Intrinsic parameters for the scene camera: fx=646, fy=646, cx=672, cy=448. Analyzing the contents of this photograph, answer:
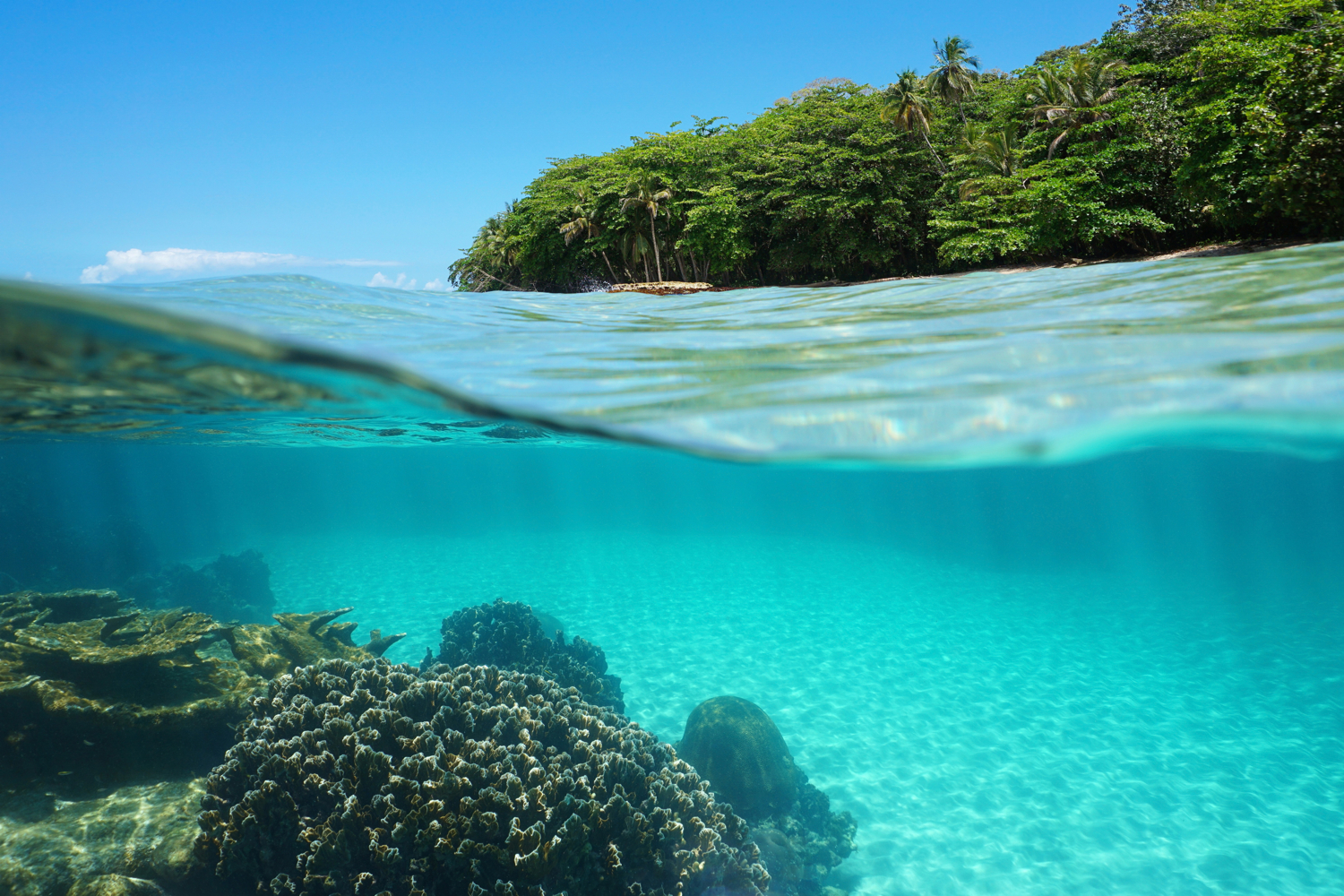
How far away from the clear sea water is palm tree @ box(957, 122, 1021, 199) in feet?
56.3

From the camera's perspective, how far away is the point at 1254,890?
8.30 meters

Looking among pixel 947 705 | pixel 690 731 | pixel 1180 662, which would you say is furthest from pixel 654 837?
pixel 1180 662

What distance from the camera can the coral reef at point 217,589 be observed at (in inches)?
693

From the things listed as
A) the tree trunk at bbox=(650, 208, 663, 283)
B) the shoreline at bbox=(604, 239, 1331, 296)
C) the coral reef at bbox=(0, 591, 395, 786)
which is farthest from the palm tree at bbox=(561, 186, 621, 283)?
the coral reef at bbox=(0, 591, 395, 786)

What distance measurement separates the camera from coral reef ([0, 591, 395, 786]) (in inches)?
295

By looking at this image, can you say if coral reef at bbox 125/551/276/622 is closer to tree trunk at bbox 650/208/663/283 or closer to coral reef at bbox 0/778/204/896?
coral reef at bbox 0/778/204/896

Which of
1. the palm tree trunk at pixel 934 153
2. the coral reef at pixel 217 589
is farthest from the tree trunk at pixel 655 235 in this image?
the coral reef at pixel 217 589

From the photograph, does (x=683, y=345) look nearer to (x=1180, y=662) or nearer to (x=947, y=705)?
(x=947, y=705)

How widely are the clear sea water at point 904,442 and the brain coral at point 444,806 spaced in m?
3.30

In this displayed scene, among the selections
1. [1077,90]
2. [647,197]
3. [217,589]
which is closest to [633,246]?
[647,197]

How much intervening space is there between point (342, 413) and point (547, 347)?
3.92 metres

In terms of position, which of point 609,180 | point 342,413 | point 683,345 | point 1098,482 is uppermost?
point 609,180

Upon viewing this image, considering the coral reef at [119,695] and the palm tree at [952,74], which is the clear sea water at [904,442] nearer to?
the coral reef at [119,695]

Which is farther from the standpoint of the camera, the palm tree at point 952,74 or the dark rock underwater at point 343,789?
the palm tree at point 952,74
